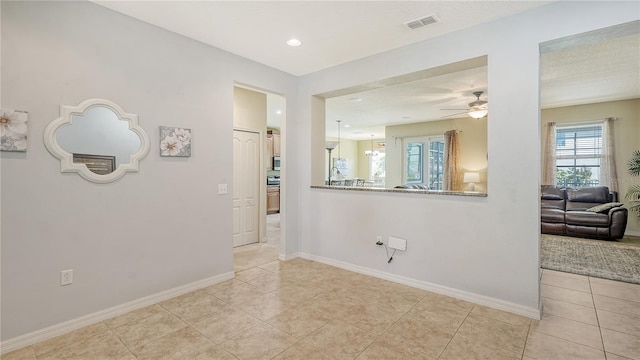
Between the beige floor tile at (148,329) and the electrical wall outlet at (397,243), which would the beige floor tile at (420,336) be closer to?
the electrical wall outlet at (397,243)

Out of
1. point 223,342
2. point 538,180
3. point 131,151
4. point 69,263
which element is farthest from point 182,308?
point 538,180

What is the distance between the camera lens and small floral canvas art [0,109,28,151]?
2.10 meters

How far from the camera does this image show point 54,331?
2.30 m

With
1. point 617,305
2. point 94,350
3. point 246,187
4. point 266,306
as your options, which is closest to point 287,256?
point 266,306

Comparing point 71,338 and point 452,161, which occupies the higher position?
point 452,161

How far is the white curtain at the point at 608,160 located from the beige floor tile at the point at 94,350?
8.31 metres

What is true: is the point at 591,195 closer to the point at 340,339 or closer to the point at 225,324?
the point at 340,339

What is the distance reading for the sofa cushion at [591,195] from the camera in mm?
5789

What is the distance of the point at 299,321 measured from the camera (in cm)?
251

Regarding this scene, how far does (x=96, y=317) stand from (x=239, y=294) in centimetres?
120

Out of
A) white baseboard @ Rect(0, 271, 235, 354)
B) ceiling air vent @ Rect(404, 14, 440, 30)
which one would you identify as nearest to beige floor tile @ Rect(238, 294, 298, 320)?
white baseboard @ Rect(0, 271, 235, 354)

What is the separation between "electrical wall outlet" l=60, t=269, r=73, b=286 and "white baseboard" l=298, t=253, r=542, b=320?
2.70 meters

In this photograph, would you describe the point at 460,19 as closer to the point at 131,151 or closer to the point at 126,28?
the point at 126,28

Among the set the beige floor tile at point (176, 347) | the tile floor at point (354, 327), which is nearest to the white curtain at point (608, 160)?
the tile floor at point (354, 327)
